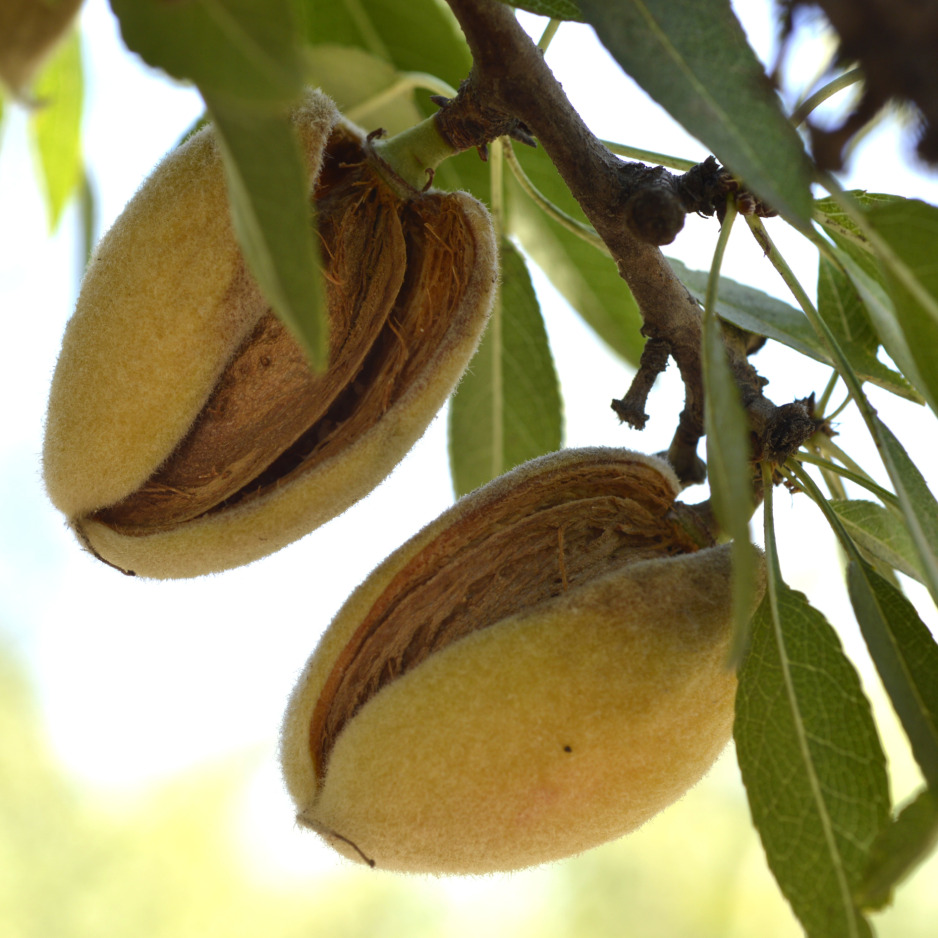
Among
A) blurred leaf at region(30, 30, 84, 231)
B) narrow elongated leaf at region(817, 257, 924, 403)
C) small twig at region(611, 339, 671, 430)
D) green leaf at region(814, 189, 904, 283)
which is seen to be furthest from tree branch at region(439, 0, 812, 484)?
blurred leaf at region(30, 30, 84, 231)

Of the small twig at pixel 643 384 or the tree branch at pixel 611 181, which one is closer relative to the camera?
the tree branch at pixel 611 181

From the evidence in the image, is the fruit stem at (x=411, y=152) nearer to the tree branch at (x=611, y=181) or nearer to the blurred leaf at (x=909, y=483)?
the tree branch at (x=611, y=181)

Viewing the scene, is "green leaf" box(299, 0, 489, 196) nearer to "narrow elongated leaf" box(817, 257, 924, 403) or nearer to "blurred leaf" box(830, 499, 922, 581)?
"narrow elongated leaf" box(817, 257, 924, 403)

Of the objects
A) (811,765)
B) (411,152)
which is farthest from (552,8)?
(811,765)

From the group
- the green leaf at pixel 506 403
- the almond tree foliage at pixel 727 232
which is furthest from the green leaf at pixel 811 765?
the green leaf at pixel 506 403

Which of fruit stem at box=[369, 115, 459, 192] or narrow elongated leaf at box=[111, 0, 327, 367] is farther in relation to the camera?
fruit stem at box=[369, 115, 459, 192]

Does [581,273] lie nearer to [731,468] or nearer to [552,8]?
[552,8]
